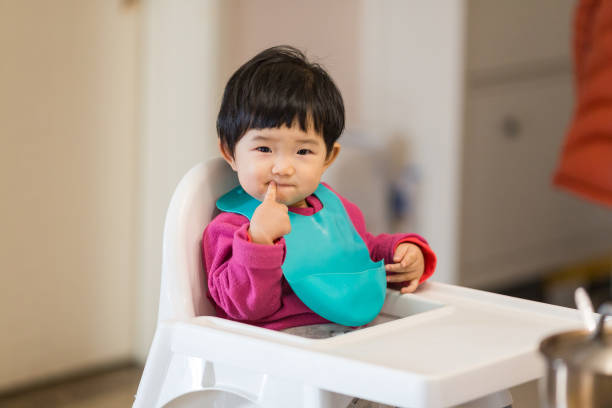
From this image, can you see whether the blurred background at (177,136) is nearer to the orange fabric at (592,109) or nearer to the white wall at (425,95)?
the white wall at (425,95)

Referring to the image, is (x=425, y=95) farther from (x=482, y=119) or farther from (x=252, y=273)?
(x=252, y=273)

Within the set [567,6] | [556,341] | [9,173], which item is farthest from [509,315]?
[567,6]

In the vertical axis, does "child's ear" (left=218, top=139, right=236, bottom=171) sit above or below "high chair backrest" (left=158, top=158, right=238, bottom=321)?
above

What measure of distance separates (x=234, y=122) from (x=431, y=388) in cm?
41

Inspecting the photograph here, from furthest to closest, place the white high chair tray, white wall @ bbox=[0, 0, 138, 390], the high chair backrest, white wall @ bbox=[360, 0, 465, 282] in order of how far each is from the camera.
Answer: white wall @ bbox=[360, 0, 465, 282] → white wall @ bbox=[0, 0, 138, 390] → the high chair backrest → the white high chair tray

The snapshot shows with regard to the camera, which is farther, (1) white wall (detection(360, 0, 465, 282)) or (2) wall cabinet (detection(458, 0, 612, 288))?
(2) wall cabinet (detection(458, 0, 612, 288))

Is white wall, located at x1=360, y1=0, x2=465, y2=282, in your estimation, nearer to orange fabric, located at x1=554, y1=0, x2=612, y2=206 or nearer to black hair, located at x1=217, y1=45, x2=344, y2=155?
orange fabric, located at x1=554, y1=0, x2=612, y2=206

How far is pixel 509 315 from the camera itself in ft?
3.05

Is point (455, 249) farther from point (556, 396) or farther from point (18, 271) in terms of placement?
point (556, 396)

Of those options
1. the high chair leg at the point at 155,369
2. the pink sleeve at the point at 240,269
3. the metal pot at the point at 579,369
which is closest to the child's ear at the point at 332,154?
the pink sleeve at the point at 240,269

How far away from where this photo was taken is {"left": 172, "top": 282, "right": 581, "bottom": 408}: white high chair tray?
27.9 inches

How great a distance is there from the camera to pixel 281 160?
963 mm

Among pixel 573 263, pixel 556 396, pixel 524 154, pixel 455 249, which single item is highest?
pixel 556 396

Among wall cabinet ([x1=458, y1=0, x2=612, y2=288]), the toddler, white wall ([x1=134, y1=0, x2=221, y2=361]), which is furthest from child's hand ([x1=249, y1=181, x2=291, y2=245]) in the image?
wall cabinet ([x1=458, y1=0, x2=612, y2=288])
